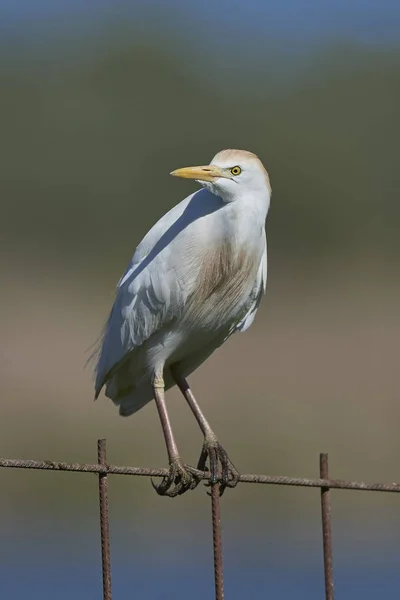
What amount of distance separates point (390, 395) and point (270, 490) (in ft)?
3.76

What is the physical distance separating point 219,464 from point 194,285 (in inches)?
20.8

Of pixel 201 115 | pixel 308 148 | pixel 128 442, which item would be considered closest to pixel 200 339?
pixel 128 442

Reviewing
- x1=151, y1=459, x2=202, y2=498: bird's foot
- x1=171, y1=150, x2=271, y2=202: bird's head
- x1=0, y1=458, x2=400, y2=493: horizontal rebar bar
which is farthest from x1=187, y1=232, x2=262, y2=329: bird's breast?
x1=0, y1=458, x2=400, y2=493: horizontal rebar bar

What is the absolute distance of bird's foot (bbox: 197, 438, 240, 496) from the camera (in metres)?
3.59

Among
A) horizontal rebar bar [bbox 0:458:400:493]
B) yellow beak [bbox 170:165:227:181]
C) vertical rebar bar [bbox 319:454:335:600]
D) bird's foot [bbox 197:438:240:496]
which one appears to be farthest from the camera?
bird's foot [bbox 197:438:240:496]

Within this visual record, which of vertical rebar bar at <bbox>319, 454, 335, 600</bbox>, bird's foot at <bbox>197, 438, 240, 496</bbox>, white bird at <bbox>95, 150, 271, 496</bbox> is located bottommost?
vertical rebar bar at <bbox>319, 454, 335, 600</bbox>

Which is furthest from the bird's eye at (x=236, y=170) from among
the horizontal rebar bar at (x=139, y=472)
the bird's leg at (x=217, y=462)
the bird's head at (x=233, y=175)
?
the horizontal rebar bar at (x=139, y=472)

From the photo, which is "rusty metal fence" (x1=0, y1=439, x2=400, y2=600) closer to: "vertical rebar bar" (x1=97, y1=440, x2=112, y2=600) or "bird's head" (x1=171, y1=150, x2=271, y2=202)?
"vertical rebar bar" (x1=97, y1=440, x2=112, y2=600)

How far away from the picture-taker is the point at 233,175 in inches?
142

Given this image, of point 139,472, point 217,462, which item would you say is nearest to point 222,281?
point 217,462

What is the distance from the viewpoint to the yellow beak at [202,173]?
3480 mm

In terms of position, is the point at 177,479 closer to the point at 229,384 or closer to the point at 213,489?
the point at 213,489

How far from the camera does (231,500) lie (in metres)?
8.80

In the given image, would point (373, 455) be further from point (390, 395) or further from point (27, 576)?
point (27, 576)
